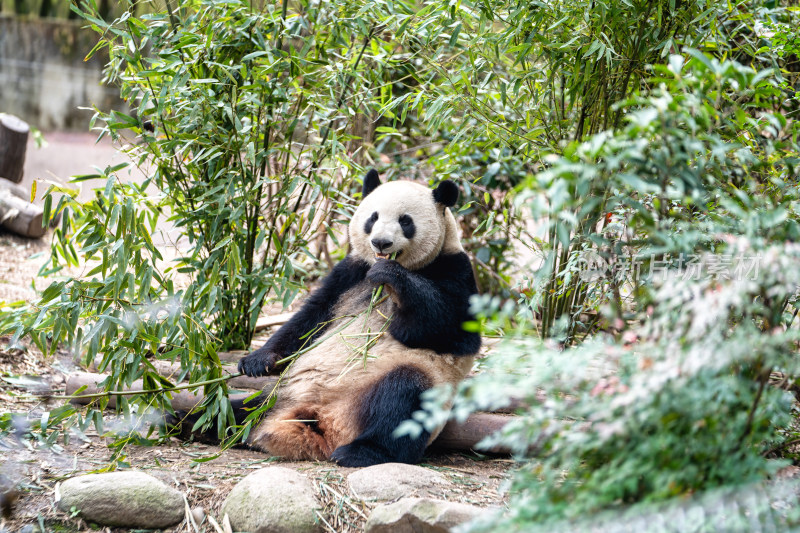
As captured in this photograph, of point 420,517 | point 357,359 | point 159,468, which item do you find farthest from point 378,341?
point 420,517

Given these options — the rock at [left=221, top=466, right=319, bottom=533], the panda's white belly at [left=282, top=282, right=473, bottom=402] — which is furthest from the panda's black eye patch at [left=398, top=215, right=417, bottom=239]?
the rock at [left=221, top=466, right=319, bottom=533]

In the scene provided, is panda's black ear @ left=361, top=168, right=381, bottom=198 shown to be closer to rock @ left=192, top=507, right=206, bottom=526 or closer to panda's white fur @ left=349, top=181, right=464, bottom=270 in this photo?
panda's white fur @ left=349, top=181, right=464, bottom=270

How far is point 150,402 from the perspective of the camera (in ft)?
9.65

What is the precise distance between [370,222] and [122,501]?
1.59m

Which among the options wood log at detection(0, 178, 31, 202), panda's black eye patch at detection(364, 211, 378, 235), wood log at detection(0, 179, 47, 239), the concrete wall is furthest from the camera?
the concrete wall

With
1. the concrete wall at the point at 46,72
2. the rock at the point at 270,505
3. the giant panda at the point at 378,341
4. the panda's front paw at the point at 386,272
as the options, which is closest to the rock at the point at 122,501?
the rock at the point at 270,505

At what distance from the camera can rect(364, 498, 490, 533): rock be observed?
210cm

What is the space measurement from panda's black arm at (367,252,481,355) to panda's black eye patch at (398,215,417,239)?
18cm

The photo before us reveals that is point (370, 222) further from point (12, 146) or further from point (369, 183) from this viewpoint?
point (12, 146)

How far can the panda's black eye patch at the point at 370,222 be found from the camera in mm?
3236

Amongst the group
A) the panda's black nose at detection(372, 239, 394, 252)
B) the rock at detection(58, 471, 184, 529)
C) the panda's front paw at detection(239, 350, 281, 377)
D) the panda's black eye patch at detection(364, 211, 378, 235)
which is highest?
the panda's black eye patch at detection(364, 211, 378, 235)

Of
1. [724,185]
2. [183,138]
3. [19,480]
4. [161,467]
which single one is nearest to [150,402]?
[161,467]

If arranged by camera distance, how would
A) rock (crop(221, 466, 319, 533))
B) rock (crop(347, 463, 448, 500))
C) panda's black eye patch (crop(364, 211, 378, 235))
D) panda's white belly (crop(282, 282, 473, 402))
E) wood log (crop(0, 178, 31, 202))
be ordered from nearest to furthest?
rock (crop(221, 466, 319, 533)) < rock (crop(347, 463, 448, 500)) < panda's white belly (crop(282, 282, 473, 402)) < panda's black eye patch (crop(364, 211, 378, 235)) < wood log (crop(0, 178, 31, 202))

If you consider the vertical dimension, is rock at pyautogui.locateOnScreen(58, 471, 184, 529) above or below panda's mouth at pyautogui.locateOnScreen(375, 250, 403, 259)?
below
